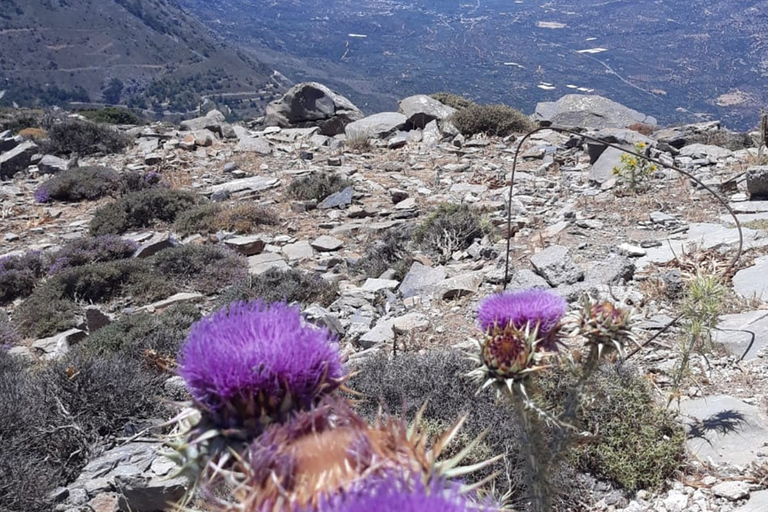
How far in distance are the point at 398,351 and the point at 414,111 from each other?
48.0 ft

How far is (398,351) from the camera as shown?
5.27 m

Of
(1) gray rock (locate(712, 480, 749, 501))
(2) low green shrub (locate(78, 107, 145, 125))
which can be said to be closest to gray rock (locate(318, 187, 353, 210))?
(1) gray rock (locate(712, 480, 749, 501))

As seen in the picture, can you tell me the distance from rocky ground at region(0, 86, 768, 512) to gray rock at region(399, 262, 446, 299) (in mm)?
27

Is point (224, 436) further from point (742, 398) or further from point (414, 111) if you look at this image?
point (414, 111)

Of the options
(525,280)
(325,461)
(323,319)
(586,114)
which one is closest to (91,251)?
(323,319)

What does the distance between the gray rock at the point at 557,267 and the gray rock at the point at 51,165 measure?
13498 mm

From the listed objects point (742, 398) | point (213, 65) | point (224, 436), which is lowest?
point (213, 65)

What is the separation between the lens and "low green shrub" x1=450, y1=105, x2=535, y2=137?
1614cm

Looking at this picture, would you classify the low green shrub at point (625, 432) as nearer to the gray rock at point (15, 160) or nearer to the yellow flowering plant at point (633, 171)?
the yellow flowering plant at point (633, 171)

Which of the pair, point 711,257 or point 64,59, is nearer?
point 711,257

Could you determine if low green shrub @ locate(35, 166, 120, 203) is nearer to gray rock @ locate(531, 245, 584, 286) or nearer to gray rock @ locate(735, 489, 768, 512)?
gray rock @ locate(531, 245, 584, 286)

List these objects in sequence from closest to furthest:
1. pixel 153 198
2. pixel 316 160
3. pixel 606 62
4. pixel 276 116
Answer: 1. pixel 153 198
2. pixel 316 160
3. pixel 276 116
4. pixel 606 62

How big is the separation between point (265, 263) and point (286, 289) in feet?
5.89

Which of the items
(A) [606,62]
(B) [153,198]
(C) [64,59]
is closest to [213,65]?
(C) [64,59]
